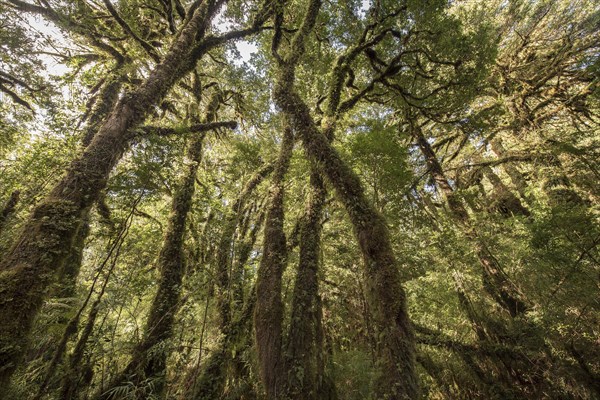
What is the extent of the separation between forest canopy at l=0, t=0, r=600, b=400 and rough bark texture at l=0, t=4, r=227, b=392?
27 millimetres

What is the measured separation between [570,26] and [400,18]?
8959 millimetres

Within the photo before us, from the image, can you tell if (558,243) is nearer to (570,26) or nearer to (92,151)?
(570,26)

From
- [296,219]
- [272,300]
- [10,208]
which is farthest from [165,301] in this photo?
[296,219]

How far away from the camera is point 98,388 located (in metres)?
5.11

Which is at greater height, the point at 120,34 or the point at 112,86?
the point at 120,34

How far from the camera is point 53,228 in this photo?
12.7 ft

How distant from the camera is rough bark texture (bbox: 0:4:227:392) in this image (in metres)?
3.20

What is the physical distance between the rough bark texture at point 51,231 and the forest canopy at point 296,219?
0.03 m

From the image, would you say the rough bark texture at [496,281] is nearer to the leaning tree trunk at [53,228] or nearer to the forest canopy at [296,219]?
the forest canopy at [296,219]

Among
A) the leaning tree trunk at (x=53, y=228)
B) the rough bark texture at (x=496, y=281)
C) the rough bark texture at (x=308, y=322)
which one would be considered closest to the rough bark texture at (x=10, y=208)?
the leaning tree trunk at (x=53, y=228)

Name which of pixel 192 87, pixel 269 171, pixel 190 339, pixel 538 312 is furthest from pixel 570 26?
pixel 190 339

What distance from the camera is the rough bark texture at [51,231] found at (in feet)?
10.5

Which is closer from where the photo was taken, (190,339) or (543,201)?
(190,339)

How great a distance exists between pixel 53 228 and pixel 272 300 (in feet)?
12.0
